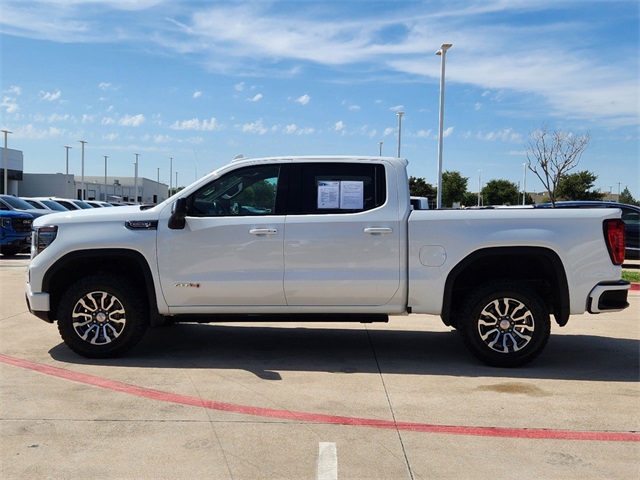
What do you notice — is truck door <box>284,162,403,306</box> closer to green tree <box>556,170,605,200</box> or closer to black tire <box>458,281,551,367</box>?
black tire <box>458,281,551,367</box>

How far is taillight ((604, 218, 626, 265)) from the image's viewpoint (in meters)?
5.79

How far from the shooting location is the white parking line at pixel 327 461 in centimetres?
366

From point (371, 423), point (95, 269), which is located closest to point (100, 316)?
point (95, 269)

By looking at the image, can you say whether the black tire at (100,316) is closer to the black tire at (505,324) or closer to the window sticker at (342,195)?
the window sticker at (342,195)

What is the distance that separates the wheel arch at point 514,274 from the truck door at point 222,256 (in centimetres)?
172

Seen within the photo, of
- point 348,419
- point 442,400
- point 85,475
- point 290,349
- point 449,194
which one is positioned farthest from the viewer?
point 449,194

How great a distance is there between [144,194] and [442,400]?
10901cm

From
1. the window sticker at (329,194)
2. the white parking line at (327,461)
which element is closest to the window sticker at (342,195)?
the window sticker at (329,194)

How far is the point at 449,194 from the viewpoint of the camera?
67.9m

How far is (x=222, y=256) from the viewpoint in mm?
6008

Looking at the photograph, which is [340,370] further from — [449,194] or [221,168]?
[449,194]

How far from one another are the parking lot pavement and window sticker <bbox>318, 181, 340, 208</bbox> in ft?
5.18

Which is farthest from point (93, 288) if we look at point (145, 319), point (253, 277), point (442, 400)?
point (442, 400)

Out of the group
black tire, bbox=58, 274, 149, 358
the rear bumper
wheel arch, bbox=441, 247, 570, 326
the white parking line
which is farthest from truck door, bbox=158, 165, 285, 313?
the rear bumper
